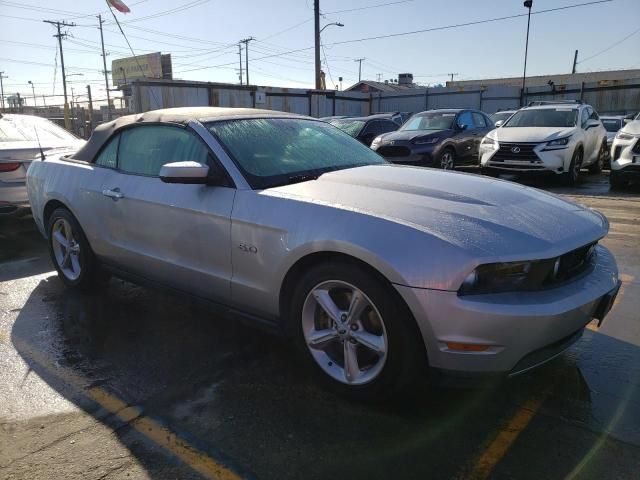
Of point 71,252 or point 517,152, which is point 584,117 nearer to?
point 517,152

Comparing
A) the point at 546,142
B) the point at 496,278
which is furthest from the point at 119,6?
the point at 496,278

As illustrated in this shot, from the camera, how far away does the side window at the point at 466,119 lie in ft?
40.3

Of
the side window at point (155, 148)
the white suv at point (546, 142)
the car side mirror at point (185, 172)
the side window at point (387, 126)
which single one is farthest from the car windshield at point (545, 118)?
the car side mirror at point (185, 172)

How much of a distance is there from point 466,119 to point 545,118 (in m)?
2.04

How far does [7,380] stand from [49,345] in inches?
18.7

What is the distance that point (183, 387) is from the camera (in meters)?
2.95

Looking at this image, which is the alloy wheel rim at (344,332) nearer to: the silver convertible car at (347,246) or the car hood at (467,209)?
the silver convertible car at (347,246)

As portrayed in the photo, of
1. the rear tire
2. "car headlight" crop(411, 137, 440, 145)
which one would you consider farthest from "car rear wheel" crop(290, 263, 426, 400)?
"car headlight" crop(411, 137, 440, 145)

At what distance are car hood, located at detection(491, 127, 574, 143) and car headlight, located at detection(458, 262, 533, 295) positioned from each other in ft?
27.6

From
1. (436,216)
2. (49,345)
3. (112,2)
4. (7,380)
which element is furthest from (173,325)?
(112,2)

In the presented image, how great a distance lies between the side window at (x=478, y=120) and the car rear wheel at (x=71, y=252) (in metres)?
10.7

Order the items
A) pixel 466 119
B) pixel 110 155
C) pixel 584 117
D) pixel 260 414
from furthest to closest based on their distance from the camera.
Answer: pixel 466 119 < pixel 584 117 < pixel 110 155 < pixel 260 414

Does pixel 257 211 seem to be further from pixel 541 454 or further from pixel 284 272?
pixel 541 454

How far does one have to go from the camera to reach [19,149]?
6.31m
